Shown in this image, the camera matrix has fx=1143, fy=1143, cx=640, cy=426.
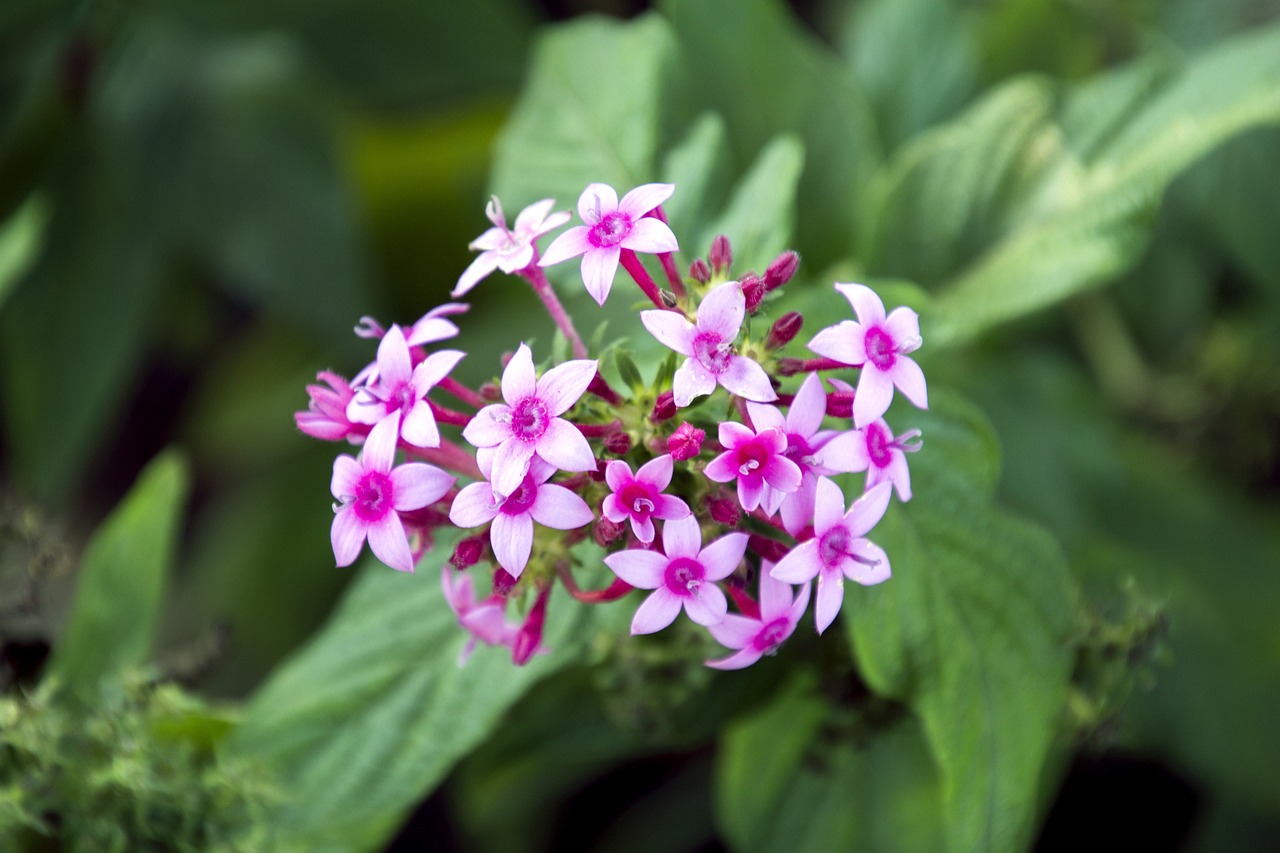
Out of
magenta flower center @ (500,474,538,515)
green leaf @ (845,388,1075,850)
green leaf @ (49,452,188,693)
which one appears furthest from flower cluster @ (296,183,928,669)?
green leaf @ (49,452,188,693)

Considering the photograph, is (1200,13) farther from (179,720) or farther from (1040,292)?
(179,720)

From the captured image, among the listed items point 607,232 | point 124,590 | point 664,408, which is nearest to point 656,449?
point 664,408

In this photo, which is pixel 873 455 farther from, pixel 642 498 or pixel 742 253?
pixel 742 253

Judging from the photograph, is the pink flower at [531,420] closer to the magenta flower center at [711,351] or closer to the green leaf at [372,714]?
the magenta flower center at [711,351]

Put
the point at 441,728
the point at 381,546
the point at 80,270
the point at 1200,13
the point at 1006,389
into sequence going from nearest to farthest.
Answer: the point at 381,546 < the point at 441,728 < the point at 1006,389 < the point at 80,270 < the point at 1200,13

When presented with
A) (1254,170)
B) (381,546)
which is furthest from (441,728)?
(1254,170)

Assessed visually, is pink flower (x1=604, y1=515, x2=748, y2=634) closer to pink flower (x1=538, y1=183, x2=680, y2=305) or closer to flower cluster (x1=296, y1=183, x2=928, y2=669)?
flower cluster (x1=296, y1=183, x2=928, y2=669)

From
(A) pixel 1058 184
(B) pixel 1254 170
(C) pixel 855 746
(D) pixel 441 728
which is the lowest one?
(C) pixel 855 746
